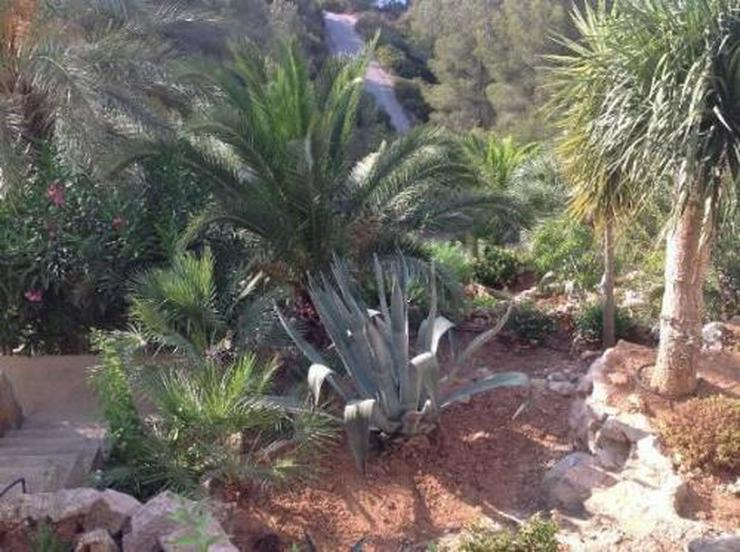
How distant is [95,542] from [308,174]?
3.69 meters

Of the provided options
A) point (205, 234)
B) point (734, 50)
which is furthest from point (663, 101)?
point (205, 234)

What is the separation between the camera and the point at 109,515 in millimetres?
4340

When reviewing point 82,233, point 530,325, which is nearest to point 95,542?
point 82,233

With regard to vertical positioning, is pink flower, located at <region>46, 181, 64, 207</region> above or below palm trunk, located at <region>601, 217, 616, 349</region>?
above

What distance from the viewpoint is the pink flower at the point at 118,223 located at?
7.50 meters

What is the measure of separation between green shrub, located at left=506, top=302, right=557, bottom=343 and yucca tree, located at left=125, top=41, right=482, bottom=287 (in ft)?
3.84

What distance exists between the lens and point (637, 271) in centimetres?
968

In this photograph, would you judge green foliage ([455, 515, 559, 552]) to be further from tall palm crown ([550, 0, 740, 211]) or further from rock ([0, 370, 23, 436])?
rock ([0, 370, 23, 436])

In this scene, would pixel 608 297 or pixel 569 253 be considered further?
pixel 569 253

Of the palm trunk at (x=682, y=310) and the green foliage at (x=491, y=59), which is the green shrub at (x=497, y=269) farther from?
the green foliage at (x=491, y=59)

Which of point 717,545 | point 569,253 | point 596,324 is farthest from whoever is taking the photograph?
point 569,253

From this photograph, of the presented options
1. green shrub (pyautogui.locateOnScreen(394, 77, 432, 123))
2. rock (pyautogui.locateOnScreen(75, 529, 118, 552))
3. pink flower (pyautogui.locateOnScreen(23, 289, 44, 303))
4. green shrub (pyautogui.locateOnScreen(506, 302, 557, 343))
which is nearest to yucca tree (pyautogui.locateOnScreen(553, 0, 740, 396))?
green shrub (pyautogui.locateOnScreen(506, 302, 557, 343))

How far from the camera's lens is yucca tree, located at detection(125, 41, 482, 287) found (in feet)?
23.9

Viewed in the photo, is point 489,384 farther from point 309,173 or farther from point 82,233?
point 82,233
